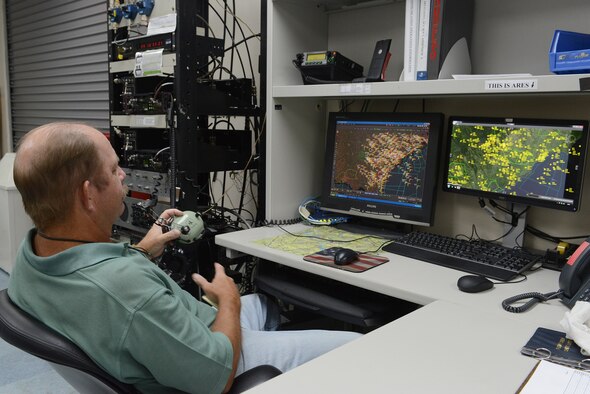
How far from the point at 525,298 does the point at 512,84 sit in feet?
1.97

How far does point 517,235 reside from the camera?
177 cm

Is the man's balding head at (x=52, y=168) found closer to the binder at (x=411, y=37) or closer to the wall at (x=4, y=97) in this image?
the binder at (x=411, y=37)

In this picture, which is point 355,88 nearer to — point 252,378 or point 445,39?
point 445,39

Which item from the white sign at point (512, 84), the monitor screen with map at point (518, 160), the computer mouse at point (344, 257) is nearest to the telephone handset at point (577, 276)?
the monitor screen with map at point (518, 160)

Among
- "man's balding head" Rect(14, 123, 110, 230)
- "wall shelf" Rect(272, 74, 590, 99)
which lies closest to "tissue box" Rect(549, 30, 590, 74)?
"wall shelf" Rect(272, 74, 590, 99)

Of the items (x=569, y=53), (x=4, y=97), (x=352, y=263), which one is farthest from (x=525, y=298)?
(x=4, y=97)

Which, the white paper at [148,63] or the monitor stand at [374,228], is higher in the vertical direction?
the white paper at [148,63]

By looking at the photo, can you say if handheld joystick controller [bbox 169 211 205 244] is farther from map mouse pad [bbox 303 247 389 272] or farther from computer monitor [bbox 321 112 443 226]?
computer monitor [bbox 321 112 443 226]

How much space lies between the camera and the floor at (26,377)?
216cm

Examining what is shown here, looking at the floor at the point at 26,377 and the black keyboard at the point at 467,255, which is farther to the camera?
the floor at the point at 26,377

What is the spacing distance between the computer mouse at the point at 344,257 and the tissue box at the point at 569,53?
79 cm

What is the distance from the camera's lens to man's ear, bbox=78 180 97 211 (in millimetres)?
1047

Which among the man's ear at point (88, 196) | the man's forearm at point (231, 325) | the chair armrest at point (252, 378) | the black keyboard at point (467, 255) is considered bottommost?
the chair armrest at point (252, 378)

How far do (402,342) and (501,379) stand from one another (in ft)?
0.69
